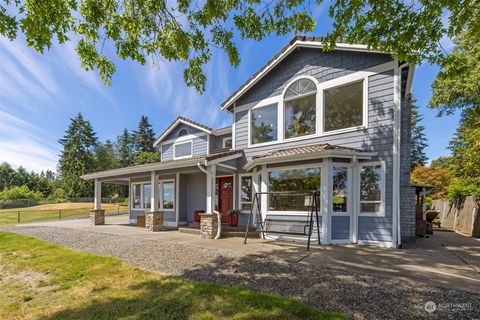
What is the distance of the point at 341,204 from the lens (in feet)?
26.8

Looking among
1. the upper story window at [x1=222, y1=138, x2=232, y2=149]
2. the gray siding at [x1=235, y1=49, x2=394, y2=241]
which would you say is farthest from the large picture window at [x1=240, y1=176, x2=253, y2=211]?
the upper story window at [x1=222, y1=138, x2=232, y2=149]

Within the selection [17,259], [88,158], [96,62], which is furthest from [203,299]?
[88,158]

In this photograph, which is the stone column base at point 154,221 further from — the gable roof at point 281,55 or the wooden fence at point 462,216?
the wooden fence at point 462,216

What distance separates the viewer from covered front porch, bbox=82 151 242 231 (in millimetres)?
10562

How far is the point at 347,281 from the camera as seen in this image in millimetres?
4441

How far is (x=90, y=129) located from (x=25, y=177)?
88.2 feet

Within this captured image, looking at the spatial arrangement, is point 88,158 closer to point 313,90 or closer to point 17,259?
point 17,259

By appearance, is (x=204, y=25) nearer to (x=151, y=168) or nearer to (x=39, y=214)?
(x=151, y=168)

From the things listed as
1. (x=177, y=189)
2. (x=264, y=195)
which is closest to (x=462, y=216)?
(x=264, y=195)

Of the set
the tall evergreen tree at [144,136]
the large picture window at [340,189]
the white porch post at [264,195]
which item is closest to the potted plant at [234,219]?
the white porch post at [264,195]

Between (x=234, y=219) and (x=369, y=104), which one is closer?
(x=369, y=104)

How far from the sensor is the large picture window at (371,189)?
7902mm

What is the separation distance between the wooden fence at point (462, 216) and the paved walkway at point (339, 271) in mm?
4022

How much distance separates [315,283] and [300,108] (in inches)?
271
